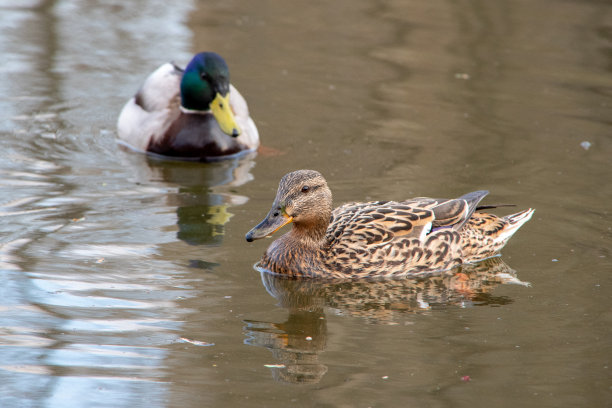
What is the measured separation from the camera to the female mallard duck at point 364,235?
699cm

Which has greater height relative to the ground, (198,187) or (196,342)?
(196,342)

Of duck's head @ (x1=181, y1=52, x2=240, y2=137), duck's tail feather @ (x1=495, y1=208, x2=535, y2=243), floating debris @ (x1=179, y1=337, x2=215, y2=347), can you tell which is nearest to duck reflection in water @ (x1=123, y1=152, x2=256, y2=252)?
duck's head @ (x1=181, y1=52, x2=240, y2=137)

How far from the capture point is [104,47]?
544 inches

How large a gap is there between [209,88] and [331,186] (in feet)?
7.19

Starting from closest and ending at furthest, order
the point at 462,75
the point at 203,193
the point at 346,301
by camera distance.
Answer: the point at 346,301 < the point at 203,193 < the point at 462,75

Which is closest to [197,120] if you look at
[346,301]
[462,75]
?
[462,75]

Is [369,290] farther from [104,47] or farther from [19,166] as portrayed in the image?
[104,47]

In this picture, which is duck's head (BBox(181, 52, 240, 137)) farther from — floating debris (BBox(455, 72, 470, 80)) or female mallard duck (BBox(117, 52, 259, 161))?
floating debris (BBox(455, 72, 470, 80))

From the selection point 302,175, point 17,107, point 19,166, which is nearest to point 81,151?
point 19,166

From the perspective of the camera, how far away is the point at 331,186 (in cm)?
902

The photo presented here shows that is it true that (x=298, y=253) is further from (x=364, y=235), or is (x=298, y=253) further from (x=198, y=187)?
(x=198, y=187)

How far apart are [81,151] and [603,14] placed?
9.33m

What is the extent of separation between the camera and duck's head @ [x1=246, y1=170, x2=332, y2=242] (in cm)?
686

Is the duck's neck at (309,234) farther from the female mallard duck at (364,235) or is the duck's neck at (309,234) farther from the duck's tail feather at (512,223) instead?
the duck's tail feather at (512,223)
